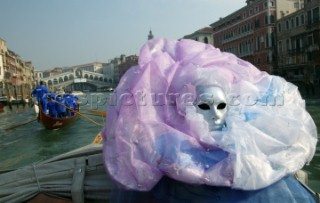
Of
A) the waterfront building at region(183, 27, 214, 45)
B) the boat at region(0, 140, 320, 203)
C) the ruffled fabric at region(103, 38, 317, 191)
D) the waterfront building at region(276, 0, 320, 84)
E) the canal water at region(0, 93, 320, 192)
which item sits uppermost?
the waterfront building at region(183, 27, 214, 45)

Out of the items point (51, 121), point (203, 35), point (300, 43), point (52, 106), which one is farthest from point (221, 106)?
point (203, 35)

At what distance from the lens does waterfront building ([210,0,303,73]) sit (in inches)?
1265

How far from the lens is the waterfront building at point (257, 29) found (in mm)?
32125

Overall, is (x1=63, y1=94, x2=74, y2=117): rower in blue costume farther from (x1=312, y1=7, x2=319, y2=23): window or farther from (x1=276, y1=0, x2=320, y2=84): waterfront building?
(x1=312, y1=7, x2=319, y2=23): window

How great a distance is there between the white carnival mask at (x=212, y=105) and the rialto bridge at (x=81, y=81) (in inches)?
3216

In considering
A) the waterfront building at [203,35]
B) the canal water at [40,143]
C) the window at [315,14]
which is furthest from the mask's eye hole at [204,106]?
the waterfront building at [203,35]

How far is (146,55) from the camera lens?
1.43 meters

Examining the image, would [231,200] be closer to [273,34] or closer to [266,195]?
[266,195]

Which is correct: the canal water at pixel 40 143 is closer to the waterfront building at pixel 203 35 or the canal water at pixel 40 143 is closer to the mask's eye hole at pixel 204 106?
the mask's eye hole at pixel 204 106

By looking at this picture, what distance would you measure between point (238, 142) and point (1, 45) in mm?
49518

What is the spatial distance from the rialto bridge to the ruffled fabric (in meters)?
81.6

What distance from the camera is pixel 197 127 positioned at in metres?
1.22

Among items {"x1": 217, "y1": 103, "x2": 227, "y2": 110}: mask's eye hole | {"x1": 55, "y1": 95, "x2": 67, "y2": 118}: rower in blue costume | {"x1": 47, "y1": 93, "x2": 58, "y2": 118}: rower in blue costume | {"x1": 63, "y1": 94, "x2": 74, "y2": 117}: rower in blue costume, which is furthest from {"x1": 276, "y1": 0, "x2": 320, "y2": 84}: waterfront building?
{"x1": 217, "y1": 103, "x2": 227, "y2": 110}: mask's eye hole

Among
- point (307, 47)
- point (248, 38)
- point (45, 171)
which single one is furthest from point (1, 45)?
point (45, 171)
